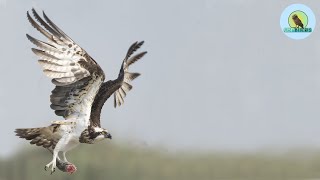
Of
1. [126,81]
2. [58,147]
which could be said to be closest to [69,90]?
[58,147]

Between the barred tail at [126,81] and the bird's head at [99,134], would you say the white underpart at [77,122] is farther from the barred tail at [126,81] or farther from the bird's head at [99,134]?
the barred tail at [126,81]

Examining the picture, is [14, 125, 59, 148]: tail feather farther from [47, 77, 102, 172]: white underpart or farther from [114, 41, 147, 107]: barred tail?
[114, 41, 147, 107]: barred tail

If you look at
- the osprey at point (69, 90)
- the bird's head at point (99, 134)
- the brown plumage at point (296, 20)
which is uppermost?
the brown plumage at point (296, 20)

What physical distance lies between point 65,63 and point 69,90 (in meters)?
0.37

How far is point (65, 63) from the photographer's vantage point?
29.6 feet

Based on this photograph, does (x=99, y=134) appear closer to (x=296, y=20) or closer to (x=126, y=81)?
(x=126, y=81)

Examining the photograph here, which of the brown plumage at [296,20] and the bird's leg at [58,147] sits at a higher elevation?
the brown plumage at [296,20]

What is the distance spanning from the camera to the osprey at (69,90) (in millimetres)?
9008

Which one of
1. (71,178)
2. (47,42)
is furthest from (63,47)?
(71,178)

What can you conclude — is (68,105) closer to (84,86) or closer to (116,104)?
(84,86)

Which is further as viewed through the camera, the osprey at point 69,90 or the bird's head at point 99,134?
the bird's head at point 99,134

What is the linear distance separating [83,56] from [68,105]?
698 millimetres

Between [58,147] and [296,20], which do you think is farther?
[296,20]

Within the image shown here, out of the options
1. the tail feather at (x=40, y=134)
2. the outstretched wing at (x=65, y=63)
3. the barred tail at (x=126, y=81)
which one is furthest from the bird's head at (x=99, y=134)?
the barred tail at (x=126, y=81)
